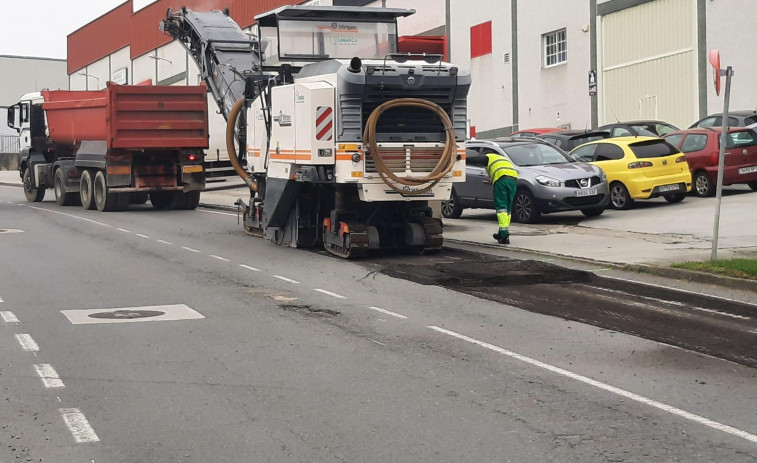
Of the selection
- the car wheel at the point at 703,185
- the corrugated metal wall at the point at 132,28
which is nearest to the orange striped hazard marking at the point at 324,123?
the car wheel at the point at 703,185

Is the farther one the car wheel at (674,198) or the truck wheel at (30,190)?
the truck wheel at (30,190)

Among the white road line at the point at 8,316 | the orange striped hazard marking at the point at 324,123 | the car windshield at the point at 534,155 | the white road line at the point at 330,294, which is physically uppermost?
the orange striped hazard marking at the point at 324,123

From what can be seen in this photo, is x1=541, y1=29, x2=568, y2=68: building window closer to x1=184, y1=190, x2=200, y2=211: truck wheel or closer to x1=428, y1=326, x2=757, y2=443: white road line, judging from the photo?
x1=184, y1=190, x2=200, y2=211: truck wheel

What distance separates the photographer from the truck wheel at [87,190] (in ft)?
93.6

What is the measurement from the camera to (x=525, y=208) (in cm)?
2144

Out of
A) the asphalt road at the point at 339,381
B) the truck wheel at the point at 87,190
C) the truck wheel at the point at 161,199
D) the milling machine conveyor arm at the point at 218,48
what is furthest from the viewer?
the truck wheel at the point at 161,199

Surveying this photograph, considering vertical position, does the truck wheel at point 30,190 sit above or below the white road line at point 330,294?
above

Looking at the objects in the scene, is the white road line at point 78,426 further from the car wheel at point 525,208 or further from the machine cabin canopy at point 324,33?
the car wheel at point 525,208

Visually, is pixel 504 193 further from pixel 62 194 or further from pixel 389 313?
pixel 62 194

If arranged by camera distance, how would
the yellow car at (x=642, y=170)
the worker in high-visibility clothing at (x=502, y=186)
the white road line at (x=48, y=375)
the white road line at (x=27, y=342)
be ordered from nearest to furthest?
the white road line at (x=48, y=375) → the white road line at (x=27, y=342) → the worker in high-visibility clothing at (x=502, y=186) → the yellow car at (x=642, y=170)

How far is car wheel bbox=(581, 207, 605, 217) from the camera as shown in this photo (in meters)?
21.5

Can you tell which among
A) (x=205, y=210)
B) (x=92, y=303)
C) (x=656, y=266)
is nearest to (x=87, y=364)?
(x=92, y=303)

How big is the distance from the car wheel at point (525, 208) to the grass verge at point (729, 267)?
7352 mm

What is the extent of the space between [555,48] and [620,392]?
32.5 metres
